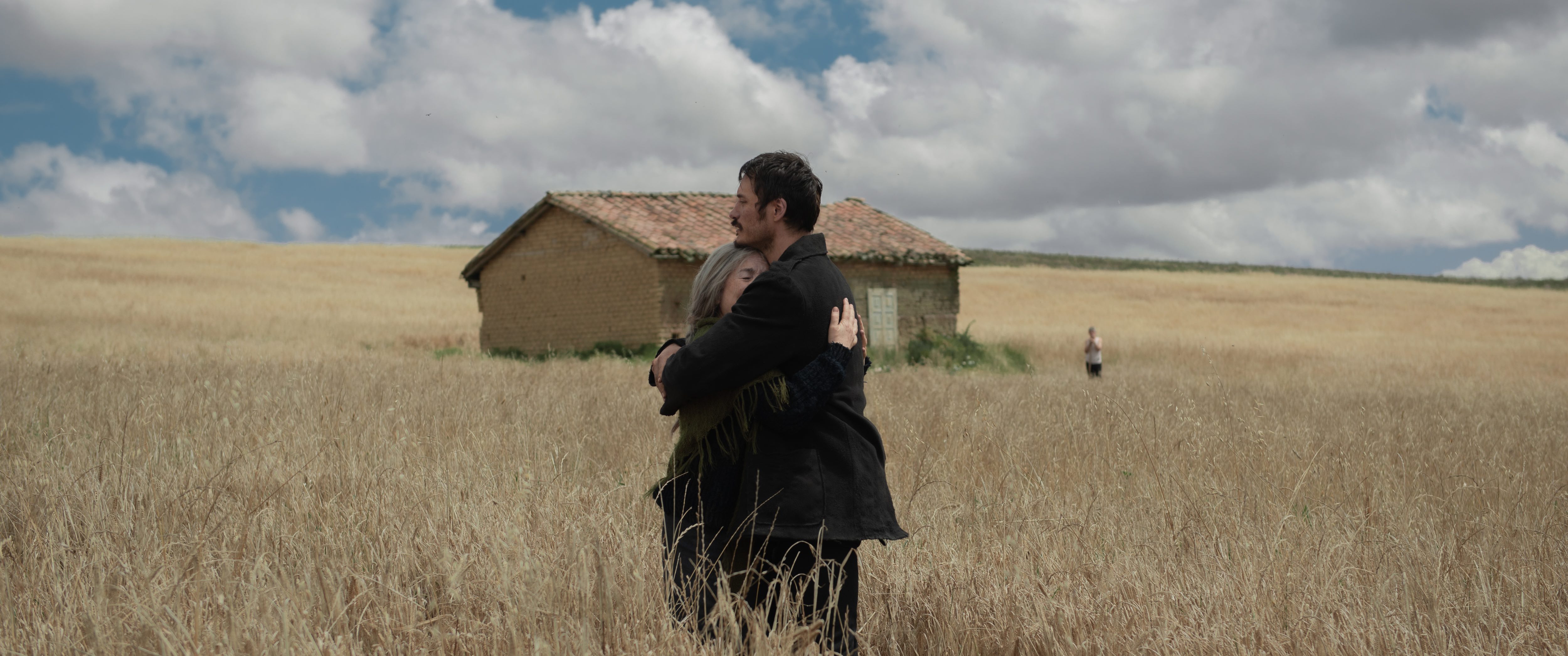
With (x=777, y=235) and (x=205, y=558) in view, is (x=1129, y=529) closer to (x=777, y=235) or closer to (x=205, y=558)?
(x=777, y=235)

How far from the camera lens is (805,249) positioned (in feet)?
7.89

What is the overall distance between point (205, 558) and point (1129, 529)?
3.51 meters

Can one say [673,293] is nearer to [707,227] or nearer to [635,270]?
[635,270]

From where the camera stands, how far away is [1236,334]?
34.2 metres

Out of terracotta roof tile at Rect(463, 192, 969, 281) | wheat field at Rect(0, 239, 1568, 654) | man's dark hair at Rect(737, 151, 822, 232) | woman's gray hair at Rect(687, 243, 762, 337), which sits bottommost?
wheat field at Rect(0, 239, 1568, 654)

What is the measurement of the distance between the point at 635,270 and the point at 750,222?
618 inches

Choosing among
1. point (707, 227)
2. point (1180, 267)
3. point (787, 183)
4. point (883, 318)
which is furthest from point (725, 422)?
point (1180, 267)

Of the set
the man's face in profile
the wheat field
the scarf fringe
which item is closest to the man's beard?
the man's face in profile

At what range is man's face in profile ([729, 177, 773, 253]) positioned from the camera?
2439 mm

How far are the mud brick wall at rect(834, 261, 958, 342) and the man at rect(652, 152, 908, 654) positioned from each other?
17722 mm

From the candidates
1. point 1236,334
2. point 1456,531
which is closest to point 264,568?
point 1456,531

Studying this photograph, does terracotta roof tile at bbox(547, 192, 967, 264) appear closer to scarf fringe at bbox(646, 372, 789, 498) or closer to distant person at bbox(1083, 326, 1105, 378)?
distant person at bbox(1083, 326, 1105, 378)

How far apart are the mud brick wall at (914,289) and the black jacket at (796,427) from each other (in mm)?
17790

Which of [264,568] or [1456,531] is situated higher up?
[264,568]
